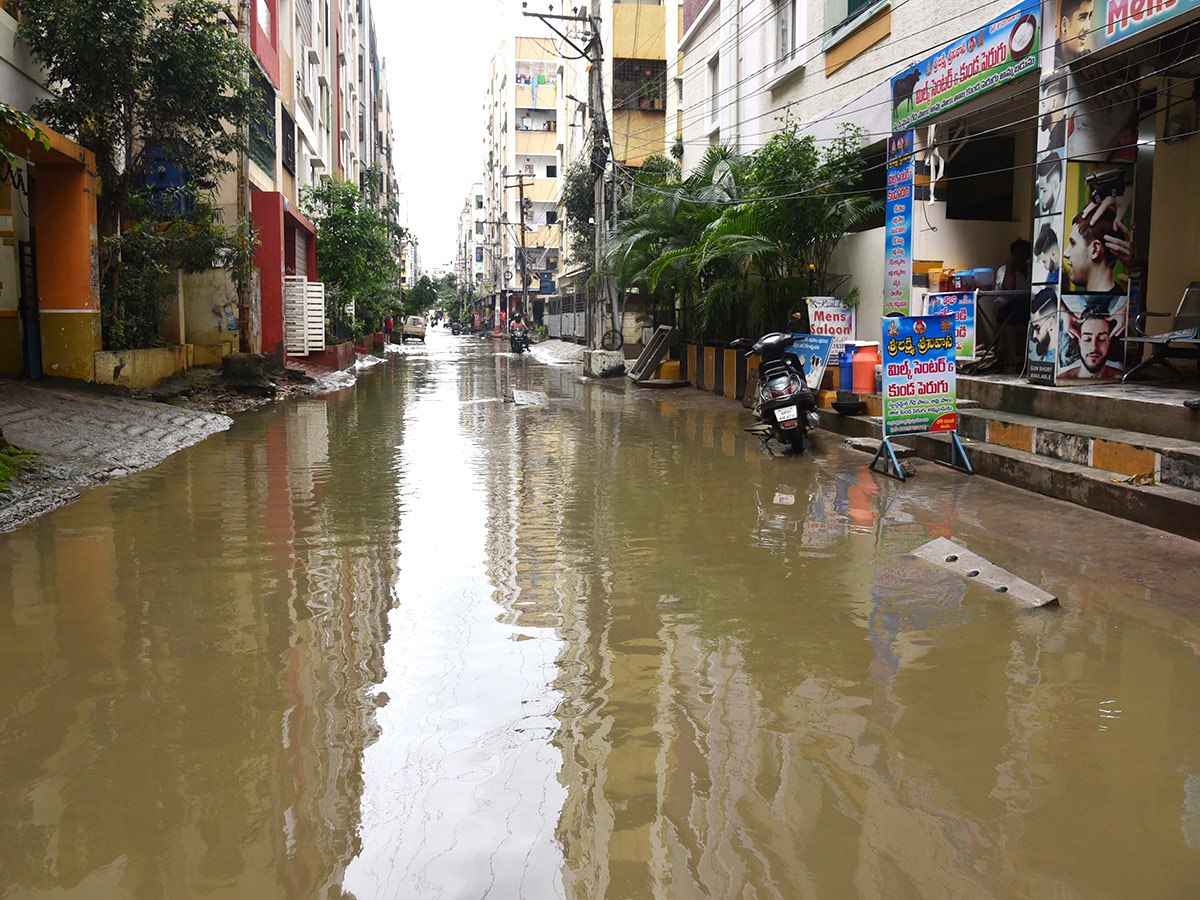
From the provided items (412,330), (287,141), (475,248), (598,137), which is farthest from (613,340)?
(475,248)

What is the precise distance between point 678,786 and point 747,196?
15.6 meters

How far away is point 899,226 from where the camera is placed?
14.7 meters

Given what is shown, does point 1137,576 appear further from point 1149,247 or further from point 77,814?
point 1149,247

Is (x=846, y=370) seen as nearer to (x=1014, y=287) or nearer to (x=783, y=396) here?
(x=1014, y=287)

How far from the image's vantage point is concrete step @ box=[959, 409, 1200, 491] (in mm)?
7594

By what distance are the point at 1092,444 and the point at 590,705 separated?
636 cm

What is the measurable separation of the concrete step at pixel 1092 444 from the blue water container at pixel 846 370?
296cm

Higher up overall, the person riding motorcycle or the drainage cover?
the person riding motorcycle

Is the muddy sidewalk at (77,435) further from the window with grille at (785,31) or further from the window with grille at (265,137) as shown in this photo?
the window with grille at (785,31)

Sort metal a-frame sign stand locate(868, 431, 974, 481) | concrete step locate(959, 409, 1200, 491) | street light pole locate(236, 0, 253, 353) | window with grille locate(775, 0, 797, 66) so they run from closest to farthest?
1. concrete step locate(959, 409, 1200, 491)
2. metal a-frame sign stand locate(868, 431, 974, 481)
3. street light pole locate(236, 0, 253, 353)
4. window with grille locate(775, 0, 797, 66)

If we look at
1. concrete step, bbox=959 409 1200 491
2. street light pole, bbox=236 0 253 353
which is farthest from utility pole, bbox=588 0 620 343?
concrete step, bbox=959 409 1200 491

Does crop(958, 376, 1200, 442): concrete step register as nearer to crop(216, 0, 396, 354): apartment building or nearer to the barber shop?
the barber shop

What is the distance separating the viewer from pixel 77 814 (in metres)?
3.08

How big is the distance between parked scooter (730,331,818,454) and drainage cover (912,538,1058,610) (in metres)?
4.58
